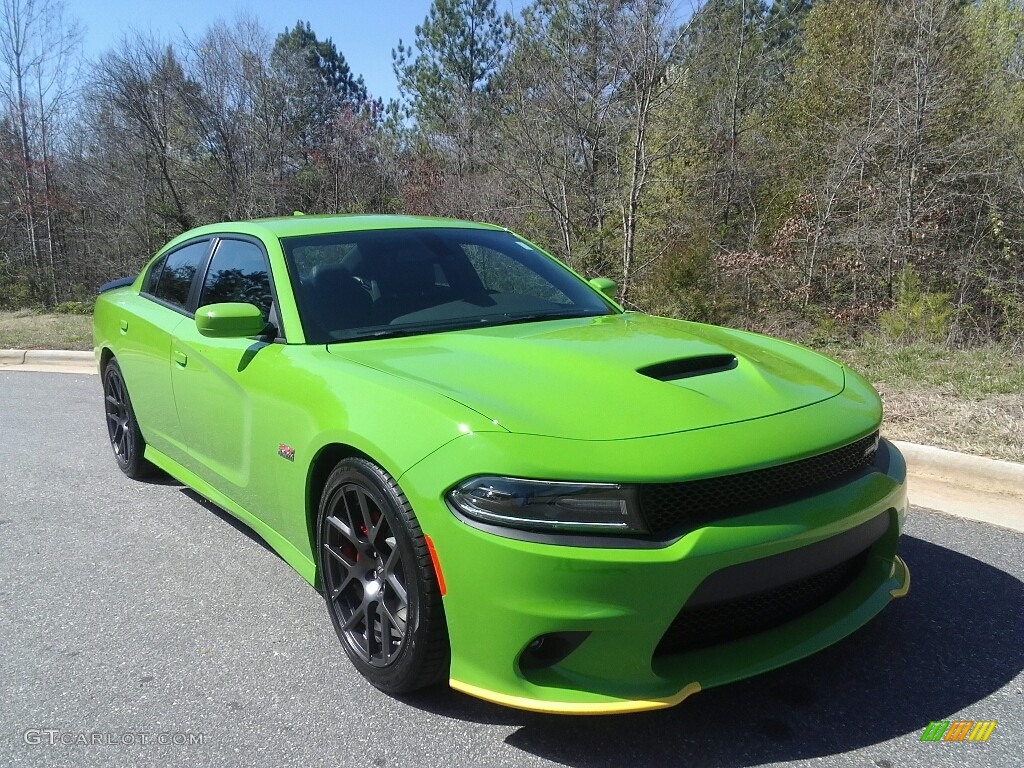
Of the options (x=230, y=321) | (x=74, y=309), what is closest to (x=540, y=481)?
(x=230, y=321)

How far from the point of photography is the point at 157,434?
169 inches

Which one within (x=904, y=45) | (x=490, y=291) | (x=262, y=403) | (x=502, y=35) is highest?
(x=502, y=35)

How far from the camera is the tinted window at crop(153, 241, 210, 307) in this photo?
13.5 feet

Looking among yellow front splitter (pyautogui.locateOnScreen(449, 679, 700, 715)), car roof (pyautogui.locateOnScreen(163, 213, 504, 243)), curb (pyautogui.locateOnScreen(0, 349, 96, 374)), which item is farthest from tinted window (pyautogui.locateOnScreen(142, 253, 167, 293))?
curb (pyautogui.locateOnScreen(0, 349, 96, 374))

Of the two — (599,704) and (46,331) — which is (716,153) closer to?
(46,331)

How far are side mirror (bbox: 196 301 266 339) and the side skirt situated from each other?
2.61 feet

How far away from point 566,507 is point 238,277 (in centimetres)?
230

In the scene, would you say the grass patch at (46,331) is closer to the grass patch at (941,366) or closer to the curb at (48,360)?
the curb at (48,360)

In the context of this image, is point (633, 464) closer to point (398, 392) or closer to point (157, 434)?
point (398, 392)

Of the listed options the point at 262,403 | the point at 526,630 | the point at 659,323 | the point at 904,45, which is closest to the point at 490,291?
the point at 659,323

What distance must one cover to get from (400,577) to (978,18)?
49.9 ft

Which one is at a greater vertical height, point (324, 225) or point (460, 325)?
point (324, 225)

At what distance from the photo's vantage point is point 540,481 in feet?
6.63

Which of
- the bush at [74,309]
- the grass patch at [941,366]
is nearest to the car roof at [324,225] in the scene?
the grass patch at [941,366]
